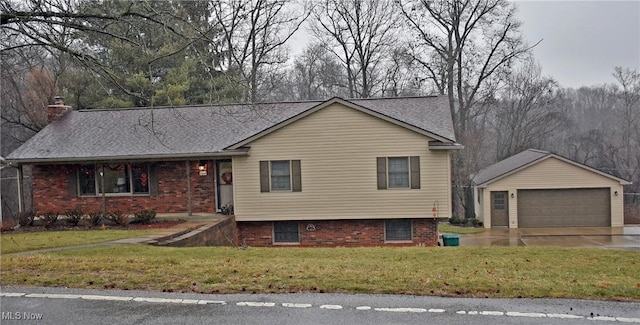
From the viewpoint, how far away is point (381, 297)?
6.63 m

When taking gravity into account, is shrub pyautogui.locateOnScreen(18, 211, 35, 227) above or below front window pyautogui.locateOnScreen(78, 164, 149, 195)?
below

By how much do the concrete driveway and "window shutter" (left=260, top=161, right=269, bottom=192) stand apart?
7870 mm

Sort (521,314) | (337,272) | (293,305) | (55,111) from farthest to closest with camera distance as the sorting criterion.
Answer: (55,111) → (337,272) → (293,305) → (521,314)

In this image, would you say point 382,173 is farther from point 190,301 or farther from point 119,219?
point 190,301

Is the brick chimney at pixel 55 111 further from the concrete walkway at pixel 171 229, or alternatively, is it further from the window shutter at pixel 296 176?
the window shutter at pixel 296 176

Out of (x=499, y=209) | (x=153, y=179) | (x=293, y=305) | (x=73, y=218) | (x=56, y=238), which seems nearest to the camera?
(x=293, y=305)

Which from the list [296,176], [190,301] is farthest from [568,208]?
[190,301]

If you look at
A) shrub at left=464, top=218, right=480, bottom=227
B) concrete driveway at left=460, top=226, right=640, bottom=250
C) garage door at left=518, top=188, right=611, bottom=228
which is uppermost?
garage door at left=518, top=188, right=611, bottom=228

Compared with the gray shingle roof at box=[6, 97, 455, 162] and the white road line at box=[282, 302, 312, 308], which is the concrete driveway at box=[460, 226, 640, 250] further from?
the white road line at box=[282, 302, 312, 308]

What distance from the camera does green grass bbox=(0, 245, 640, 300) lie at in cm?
701

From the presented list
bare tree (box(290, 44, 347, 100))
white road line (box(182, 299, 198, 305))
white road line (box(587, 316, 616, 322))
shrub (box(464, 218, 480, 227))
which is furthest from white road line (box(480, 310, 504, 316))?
bare tree (box(290, 44, 347, 100))

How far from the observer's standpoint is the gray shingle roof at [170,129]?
58.7 ft

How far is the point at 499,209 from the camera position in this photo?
25.8 m

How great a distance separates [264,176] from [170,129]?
4715mm
